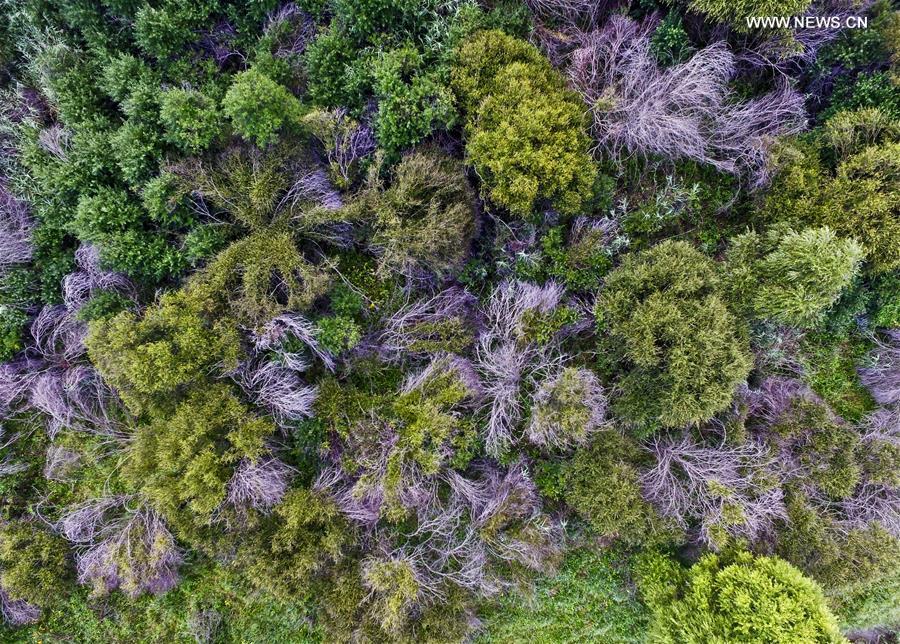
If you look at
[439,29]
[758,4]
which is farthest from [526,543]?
[758,4]

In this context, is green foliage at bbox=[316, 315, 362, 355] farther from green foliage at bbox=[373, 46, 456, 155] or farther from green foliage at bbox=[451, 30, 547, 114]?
green foliage at bbox=[451, 30, 547, 114]

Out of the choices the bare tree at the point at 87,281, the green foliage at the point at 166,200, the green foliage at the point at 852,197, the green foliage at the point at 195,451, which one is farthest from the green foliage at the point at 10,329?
the green foliage at the point at 852,197

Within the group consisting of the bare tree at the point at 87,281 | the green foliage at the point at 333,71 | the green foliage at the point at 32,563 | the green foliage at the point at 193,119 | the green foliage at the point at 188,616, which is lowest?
the green foliage at the point at 188,616

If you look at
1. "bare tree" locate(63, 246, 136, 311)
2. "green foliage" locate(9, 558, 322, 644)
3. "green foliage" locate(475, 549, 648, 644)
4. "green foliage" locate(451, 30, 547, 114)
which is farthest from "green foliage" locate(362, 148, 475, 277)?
"green foliage" locate(9, 558, 322, 644)

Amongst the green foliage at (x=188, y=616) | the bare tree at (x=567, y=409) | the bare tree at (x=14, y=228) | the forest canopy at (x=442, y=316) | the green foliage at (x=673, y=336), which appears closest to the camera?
the green foliage at (x=673, y=336)

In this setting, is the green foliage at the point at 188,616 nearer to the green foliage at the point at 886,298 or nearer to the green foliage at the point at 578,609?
the green foliage at the point at 578,609

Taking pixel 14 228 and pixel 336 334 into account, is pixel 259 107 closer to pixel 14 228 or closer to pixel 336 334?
pixel 336 334
